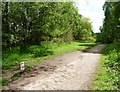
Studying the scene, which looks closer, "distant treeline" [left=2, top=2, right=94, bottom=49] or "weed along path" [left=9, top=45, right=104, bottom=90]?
"weed along path" [left=9, top=45, right=104, bottom=90]

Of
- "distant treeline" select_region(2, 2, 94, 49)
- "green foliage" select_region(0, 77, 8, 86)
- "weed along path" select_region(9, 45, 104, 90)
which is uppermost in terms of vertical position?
"distant treeline" select_region(2, 2, 94, 49)

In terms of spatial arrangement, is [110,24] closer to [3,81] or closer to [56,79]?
[56,79]

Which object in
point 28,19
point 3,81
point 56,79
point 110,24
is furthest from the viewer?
point 110,24

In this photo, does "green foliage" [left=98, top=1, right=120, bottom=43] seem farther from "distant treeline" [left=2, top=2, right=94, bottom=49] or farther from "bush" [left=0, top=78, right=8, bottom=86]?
"bush" [left=0, top=78, right=8, bottom=86]

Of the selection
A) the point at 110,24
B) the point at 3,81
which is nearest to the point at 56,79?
the point at 3,81

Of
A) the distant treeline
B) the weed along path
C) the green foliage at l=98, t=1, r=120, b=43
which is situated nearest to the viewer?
the weed along path

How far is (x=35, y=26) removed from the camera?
1916 cm

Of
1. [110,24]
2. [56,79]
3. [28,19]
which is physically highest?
[110,24]

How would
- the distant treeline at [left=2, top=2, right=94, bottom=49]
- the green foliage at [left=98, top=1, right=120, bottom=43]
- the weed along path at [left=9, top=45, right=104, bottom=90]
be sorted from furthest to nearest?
the green foliage at [left=98, top=1, right=120, bottom=43], the distant treeline at [left=2, top=2, right=94, bottom=49], the weed along path at [left=9, top=45, right=104, bottom=90]

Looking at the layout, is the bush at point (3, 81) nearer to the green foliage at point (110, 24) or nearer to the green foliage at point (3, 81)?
the green foliage at point (3, 81)

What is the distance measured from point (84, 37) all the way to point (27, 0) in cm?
4928

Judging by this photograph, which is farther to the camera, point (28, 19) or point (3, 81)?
point (28, 19)

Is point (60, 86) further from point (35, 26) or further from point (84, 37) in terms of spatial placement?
point (84, 37)

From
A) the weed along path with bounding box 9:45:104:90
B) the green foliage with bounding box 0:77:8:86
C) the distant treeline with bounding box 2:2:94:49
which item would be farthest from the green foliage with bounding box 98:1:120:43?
the green foliage with bounding box 0:77:8:86
